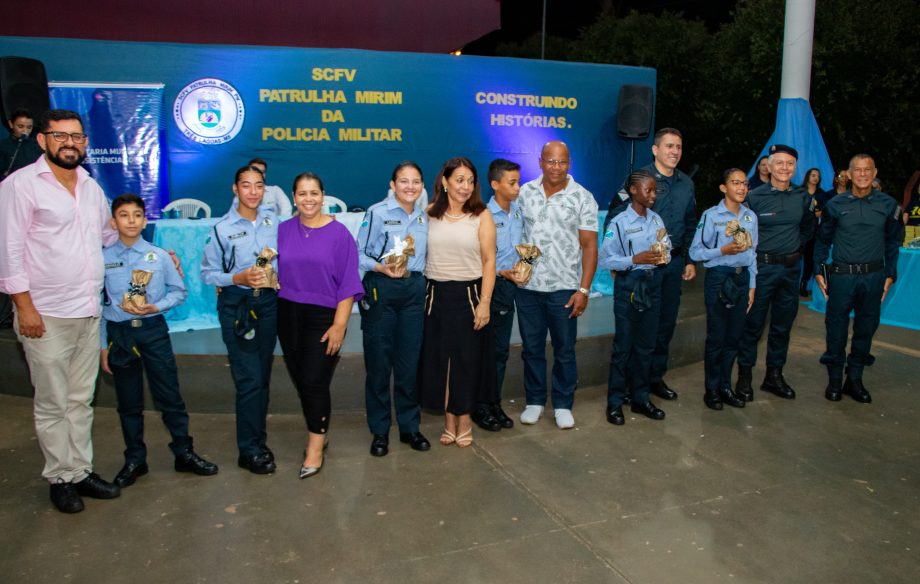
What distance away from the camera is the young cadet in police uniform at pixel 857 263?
5504 millimetres

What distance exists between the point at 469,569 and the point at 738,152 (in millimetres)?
12973

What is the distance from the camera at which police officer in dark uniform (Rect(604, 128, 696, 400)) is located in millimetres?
5254

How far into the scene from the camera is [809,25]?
9.40 metres

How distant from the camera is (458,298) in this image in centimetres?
440

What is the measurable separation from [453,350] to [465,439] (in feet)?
1.88

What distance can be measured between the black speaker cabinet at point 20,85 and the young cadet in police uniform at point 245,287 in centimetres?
451

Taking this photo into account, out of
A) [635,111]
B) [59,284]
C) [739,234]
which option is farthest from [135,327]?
[635,111]

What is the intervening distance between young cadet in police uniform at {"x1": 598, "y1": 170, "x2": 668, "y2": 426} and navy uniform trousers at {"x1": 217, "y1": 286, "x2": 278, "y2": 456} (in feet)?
7.09

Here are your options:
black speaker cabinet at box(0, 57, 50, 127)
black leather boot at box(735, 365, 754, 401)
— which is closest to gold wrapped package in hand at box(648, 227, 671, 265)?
black leather boot at box(735, 365, 754, 401)

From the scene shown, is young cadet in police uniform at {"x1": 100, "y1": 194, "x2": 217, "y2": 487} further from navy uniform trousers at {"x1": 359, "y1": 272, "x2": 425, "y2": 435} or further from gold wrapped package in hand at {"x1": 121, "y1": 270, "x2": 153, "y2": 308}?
navy uniform trousers at {"x1": 359, "y1": 272, "x2": 425, "y2": 435}

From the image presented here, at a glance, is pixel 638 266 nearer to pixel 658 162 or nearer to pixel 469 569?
pixel 658 162

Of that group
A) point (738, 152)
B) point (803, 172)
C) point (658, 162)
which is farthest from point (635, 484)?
point (738, 152)

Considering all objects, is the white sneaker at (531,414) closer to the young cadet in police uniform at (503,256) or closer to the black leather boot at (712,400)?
the young cadet in police uniform at (503,256)

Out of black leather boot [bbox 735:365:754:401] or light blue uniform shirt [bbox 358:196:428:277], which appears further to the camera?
black leather boot [bbox 735:365:754:401]
